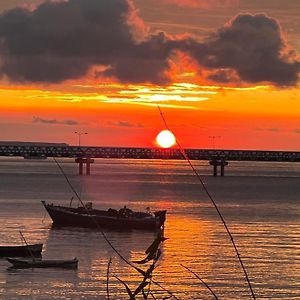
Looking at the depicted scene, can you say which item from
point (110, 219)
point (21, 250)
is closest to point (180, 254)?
point (21, 250)

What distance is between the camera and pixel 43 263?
5156 centimetres

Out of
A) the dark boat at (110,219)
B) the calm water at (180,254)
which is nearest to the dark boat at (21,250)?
the calm water at (180,254)

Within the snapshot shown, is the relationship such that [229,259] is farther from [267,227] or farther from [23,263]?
[267,227]

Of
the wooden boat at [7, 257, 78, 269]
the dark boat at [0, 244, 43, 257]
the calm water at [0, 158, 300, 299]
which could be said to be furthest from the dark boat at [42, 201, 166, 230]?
the wooden boat at [7, 257, 78, 269]

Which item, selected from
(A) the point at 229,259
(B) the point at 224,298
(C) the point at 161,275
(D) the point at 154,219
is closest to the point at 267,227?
(D) the point at 154,219

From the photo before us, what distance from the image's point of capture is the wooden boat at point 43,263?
50.9 meters

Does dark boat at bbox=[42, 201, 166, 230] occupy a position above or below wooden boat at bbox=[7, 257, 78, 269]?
above

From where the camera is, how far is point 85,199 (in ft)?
439

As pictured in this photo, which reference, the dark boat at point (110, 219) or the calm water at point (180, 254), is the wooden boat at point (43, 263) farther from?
the dark boat at point (110, 219)

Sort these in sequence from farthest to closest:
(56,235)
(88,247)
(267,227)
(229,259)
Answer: (267,227), (56,235), (88,247), (229,259)

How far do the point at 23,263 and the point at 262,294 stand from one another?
49.4 ft

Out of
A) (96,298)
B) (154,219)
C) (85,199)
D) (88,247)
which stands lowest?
(96,298)

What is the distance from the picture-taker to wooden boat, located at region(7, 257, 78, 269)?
5090cm

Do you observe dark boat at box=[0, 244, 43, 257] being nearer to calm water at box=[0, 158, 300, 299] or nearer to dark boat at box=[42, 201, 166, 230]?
calm water at box=[0, 158, 300, 299]
